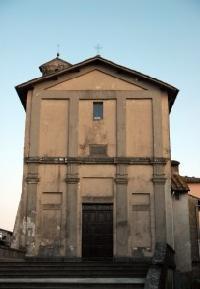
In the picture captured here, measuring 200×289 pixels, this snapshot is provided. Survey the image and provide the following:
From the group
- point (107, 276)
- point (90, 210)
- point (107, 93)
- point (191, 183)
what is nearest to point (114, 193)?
point (90, 210)

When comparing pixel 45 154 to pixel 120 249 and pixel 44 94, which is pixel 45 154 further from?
pixel 120 249

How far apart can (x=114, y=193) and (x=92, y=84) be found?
5481 millimetres

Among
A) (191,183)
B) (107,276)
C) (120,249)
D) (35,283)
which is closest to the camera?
(35,283)

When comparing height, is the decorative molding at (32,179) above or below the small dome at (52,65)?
below

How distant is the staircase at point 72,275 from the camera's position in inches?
529

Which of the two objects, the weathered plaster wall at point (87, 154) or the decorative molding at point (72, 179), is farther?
the decorative molding at point (72, 179)

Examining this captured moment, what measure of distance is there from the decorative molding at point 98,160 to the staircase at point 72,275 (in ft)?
21.0

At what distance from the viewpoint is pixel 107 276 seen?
572 inches

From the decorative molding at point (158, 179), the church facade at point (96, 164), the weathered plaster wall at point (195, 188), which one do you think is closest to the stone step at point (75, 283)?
the church facade at point (96, 164)

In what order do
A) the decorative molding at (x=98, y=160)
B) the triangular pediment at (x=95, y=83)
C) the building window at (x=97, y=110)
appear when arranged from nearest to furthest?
the decorative molding at (x=98, y=160) < the building window at (x=97, y=110) < the triangular pediment at (x=95, y=83)

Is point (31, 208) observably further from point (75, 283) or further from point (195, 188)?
point (195, 188)

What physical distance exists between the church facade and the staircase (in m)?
4.79

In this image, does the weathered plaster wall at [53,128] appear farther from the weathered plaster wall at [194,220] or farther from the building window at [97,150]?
the weathered plaster wall at [194,220]

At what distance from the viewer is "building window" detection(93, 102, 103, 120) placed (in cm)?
2271
